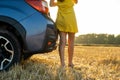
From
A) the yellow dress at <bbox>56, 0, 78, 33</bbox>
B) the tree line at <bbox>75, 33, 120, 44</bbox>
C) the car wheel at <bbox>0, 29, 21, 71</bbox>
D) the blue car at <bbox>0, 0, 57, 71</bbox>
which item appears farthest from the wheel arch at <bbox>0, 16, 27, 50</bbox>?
the tree line at <bbox>75, 33, 120, 44</bbox>

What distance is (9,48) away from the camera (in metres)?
8.05

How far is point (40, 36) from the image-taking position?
8.03 m

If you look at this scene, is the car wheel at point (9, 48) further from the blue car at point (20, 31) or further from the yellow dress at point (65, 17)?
the yellow dress at point (65, 17)

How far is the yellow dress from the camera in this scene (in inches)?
344

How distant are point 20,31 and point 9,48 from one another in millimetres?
361

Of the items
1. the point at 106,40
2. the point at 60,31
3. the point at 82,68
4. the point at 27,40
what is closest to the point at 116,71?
the point at 82,68

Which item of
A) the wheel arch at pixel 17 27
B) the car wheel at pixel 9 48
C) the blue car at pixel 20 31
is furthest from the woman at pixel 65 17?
the car wheel at pixel 9 48

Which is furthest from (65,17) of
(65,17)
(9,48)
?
(9,48)

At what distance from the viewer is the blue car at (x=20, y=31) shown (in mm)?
7961

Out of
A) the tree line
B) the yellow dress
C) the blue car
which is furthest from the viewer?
the tree line

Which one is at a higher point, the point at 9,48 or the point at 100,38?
the point at 100,38

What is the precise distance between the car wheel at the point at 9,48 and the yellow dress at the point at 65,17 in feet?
3.62

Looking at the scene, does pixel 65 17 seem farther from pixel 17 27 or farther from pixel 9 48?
pixel 9 48

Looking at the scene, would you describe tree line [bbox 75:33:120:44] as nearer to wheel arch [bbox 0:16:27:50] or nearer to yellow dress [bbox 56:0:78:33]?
yellow dress [bbox 56:0:78:33]
